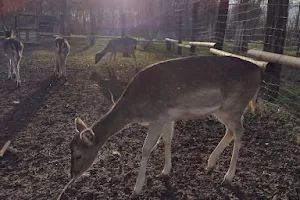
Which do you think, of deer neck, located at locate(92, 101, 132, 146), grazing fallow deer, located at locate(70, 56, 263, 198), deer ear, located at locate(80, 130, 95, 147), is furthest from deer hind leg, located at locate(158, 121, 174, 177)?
deer ear, located at locate(80, 130, 95, 147)

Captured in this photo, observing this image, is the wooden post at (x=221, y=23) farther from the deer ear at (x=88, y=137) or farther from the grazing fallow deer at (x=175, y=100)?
the deer ear at (x=88, y=137)

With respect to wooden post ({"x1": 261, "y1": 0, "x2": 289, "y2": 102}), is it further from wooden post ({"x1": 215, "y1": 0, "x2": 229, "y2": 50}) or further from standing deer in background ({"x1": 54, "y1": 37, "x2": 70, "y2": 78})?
standing deer in background ({"x1": 54, "y1": 37, "x2": 70, "y2": 78})

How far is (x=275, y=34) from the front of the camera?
270 inches

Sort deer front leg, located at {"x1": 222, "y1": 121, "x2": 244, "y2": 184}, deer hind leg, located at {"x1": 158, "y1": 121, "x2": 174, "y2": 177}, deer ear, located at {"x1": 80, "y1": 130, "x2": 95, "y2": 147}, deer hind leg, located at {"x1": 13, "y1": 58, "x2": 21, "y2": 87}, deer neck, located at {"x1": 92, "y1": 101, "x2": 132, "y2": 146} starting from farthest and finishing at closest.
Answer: deer hind leg, located at {"x1": 13, "y1": 58, "x2": 21, "y2": 87}
deer hind leg, located at {"x1": 158, "y1": 121, "x2": 174, "y2": 177}
deer front leg, located at {"x1": 222, "y1": 121, "x2": 244, "y2": 184}
deer neck, located at {"x1": 92, "y1": 101, "x2": 132, "y2": 146}
deer ear, located at {"x1": 80, "y1": 130, "x2": 95, "y2": 147}

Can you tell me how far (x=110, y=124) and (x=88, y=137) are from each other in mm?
403

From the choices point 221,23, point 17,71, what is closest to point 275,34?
point 221,23

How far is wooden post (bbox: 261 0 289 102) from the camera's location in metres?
6.65

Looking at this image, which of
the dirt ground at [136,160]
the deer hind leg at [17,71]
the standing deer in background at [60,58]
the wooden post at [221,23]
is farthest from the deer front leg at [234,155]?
the standing deer in background at [60,58]

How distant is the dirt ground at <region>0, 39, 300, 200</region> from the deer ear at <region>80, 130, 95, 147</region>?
0.63 metres

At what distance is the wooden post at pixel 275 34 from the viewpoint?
665 centimetres

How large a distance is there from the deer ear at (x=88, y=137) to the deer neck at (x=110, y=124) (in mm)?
166

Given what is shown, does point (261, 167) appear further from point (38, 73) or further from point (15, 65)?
point (38, 73)

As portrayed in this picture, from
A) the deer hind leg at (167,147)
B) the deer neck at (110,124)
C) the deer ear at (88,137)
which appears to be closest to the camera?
the deer ear at (88,137)

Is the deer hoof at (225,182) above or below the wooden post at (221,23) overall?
below
